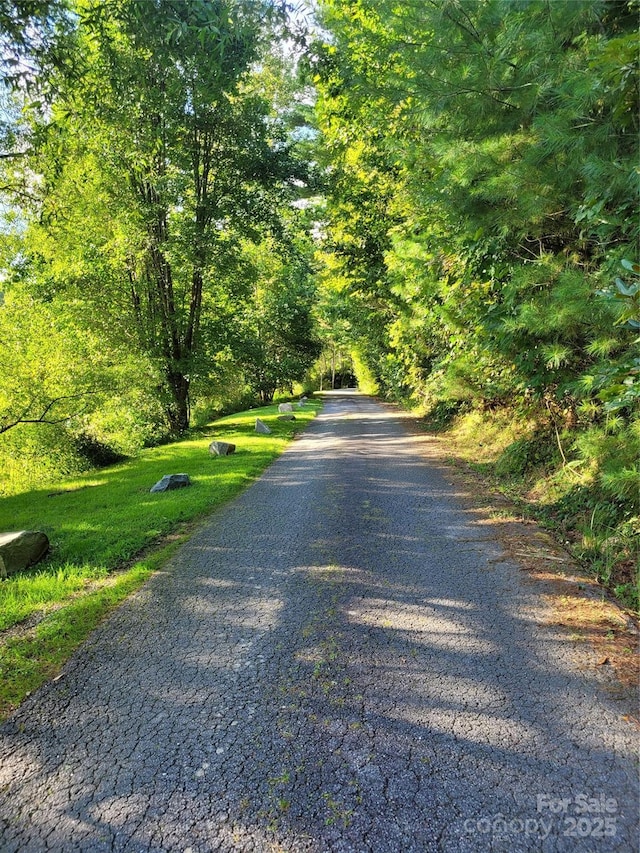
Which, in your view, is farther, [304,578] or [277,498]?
[277,498]

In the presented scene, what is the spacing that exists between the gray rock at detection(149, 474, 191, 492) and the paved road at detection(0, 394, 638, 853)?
139 inches

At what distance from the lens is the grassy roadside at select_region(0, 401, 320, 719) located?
3275 millimetres

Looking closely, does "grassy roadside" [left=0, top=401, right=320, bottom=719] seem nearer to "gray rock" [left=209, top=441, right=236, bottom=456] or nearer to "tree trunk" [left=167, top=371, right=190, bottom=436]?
"gray rock" [left=209, top=441, right=236, bottom=456]

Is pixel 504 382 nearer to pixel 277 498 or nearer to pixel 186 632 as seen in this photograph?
pixel 277 498

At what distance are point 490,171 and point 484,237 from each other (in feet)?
3.84

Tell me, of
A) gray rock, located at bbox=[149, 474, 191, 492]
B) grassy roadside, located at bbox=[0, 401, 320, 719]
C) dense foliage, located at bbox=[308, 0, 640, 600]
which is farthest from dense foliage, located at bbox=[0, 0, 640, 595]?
gray rock, located at bbox=[149, 474, 191, 492]

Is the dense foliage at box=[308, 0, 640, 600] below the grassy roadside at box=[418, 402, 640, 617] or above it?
above

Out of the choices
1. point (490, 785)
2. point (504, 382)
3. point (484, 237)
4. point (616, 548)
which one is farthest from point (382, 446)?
point (490, 785)

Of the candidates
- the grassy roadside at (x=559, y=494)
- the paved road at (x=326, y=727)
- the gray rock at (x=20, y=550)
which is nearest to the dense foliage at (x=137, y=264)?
the gray rock at (x=20, y=550)

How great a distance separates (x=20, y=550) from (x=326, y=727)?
392 cm

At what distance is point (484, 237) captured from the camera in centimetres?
496

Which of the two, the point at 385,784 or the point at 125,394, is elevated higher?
the point at 125,394

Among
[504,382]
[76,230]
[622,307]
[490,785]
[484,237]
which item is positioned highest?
[76,230]

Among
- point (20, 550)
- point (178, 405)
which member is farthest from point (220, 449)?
point (20, 550)
